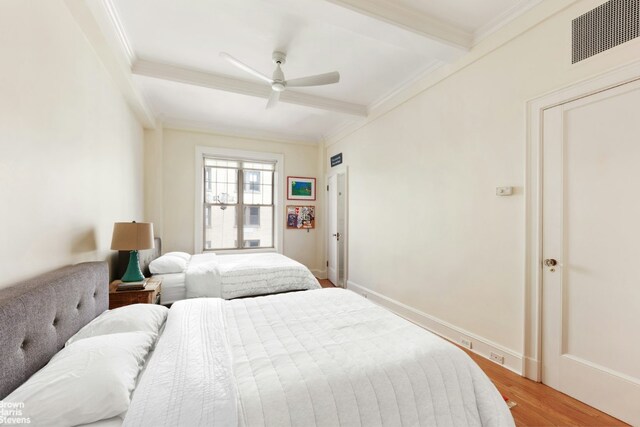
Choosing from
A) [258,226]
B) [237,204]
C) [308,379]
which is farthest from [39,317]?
[258,226]

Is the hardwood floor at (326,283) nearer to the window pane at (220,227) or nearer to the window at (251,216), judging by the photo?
the window at (251,216)

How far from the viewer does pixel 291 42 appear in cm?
A: 251

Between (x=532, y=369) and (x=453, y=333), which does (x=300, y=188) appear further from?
(x=532, y=369)

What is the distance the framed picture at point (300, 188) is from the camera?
5.27 m

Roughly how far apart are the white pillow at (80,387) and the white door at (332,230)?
3966 millimetres

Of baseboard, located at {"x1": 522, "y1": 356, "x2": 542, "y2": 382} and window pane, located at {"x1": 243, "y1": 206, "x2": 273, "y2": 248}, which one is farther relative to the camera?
window pane, located at {"x1": 243, "y1": 206, "x2": 273, "y2": 248}

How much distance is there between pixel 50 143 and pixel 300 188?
3953mm

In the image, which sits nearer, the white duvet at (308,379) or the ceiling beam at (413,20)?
the white duvet at (308,379)

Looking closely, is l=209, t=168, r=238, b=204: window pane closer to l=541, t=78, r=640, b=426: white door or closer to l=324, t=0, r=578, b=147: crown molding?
l=324, t=0, r=578, b=147: crown molding

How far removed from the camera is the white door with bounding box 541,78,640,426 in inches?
64.0

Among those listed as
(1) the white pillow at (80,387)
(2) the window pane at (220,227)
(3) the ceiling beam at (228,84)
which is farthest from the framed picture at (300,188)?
(1) the white pillow at (80,387)

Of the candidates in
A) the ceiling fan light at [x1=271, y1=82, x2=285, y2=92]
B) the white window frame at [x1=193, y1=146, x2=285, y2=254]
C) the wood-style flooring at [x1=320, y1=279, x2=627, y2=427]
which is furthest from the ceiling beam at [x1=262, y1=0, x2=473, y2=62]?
the white window frame at [x1=193, y1=146, x2=285, y2=254]

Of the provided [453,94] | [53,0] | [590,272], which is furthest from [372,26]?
[590,272]

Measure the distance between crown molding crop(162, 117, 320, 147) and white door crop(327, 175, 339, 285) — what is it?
1.02m
